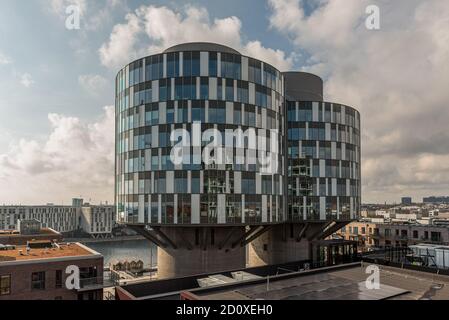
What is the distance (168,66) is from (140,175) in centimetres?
1456

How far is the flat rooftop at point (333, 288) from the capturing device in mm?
24719

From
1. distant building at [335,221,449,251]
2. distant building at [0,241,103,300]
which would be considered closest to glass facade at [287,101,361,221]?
distant building at [335,221,449,251]

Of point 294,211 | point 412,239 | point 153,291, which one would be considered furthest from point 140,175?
point 412,239

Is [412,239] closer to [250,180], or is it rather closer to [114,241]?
[250,180]

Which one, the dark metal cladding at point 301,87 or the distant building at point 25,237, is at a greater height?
the dark metal cladding at point 301,87

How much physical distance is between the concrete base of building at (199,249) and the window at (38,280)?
14.3 m

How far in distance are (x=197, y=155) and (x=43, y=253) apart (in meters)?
22.7

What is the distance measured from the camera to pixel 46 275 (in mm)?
38062

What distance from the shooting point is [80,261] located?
132 ft

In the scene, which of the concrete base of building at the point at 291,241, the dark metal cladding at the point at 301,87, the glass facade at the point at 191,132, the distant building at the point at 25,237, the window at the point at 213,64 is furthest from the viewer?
the dark metal cladding at the point at 301,87

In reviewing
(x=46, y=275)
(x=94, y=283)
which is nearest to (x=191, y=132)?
(x=94, y=283)

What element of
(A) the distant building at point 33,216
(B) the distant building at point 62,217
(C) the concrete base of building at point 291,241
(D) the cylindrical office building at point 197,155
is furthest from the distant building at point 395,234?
(A) the distant building at point 33,216

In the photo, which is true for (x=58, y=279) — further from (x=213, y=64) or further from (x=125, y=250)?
(x=125, y=250)

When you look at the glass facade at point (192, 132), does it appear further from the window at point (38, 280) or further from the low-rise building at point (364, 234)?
the low-rise building at point (364, 234)
